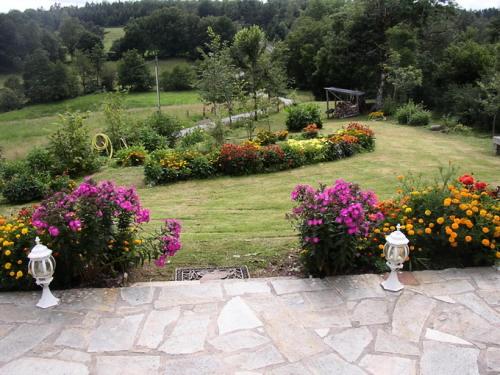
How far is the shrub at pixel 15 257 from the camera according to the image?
3523 millimetres

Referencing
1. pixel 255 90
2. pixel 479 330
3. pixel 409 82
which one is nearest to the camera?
pixel 479 330

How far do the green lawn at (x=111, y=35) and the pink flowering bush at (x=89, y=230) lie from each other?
5836 cm

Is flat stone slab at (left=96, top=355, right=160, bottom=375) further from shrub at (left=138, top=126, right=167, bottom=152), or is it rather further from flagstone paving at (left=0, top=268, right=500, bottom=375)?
shrub at (left=138, top=126, right=167, bottom=152)

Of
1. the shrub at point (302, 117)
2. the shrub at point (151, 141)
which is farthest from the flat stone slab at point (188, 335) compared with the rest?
the shrub at point (302, 117)

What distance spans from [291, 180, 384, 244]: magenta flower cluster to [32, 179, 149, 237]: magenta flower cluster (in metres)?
1.45

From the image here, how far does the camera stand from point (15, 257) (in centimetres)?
358

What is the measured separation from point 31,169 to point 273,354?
10282 mm

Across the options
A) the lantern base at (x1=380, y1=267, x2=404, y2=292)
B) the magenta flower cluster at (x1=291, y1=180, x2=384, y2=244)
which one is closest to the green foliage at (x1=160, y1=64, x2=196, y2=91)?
the magenta flower cluster at (x1=291, y1=180, x2=384, y2=244)

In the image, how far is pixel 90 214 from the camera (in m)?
3.42

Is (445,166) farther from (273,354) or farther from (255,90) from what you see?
(255,90)

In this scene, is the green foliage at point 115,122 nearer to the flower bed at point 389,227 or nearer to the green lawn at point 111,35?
the flower bed at point 389,227

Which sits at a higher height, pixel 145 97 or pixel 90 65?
pixel 90 65

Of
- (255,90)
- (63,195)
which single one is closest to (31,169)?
(63,195)

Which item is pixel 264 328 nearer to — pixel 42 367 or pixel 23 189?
pixel 42 367
